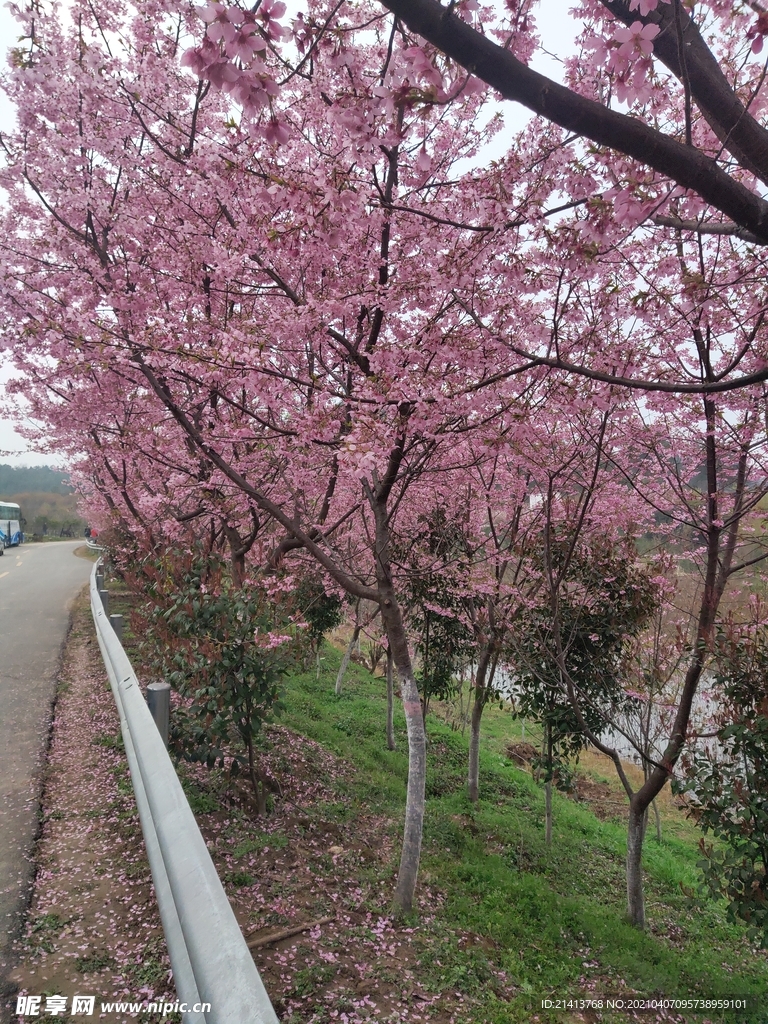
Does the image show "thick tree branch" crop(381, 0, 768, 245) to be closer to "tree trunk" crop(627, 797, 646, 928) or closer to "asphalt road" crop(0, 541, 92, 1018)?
"asphalt road" crop(0, 541, 92, 1018)

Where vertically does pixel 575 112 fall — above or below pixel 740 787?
above

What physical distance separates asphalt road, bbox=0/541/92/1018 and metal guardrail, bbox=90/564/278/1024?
1.48 m

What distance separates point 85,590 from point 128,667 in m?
13.0

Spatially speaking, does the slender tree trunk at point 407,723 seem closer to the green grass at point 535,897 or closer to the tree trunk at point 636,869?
the green grass at point 535,897

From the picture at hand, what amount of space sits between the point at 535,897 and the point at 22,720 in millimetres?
5257

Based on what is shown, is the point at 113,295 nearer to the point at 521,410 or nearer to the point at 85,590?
the point at 521,410

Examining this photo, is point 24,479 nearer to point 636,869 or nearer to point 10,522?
point 10,522

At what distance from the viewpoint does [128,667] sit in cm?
302

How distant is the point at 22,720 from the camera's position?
4.93 metres

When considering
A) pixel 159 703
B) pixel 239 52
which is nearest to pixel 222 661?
pixel 159 703

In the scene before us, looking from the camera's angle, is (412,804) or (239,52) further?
(412,804)

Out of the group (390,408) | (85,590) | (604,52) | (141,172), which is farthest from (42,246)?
(85,590)

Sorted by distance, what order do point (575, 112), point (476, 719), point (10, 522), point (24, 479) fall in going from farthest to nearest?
point (24, 479) < point (10, 522) < point (476, 719) < point (575, 112)

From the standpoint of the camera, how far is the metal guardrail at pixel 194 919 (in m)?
0.81
